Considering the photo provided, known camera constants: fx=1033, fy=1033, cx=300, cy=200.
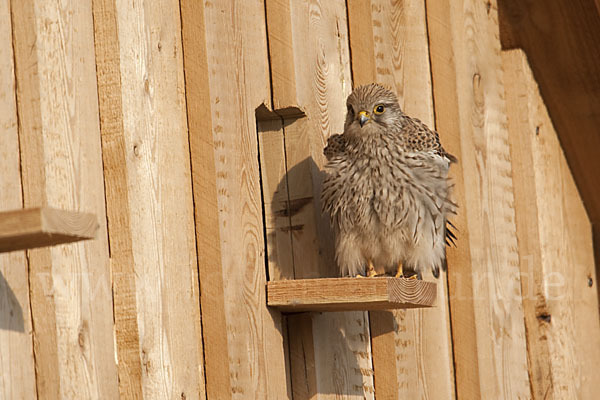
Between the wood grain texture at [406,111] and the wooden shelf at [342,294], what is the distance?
48 centimetres

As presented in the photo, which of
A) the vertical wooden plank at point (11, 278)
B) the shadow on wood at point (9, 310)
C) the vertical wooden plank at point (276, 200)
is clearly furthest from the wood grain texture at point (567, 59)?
the shadow on wood at point (9, 310)

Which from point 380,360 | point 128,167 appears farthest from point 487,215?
point 128,167

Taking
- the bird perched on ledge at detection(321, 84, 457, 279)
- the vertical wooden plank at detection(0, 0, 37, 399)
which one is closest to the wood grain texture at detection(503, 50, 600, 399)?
the bird perched on ledge at detection(321, 84, 457, 279)

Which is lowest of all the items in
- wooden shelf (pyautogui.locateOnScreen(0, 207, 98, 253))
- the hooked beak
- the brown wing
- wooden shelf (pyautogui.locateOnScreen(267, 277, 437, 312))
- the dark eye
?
wooden shelf (pyautogui.locateOnScreen(267, 277, 437, 312))

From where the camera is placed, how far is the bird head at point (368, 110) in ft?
11.4

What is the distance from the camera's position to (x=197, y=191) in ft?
Result: 9.61

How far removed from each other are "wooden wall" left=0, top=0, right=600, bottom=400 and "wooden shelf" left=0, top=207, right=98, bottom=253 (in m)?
0.47

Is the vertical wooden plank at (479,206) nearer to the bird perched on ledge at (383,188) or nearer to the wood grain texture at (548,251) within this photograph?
the wood grain texture at (548,251)

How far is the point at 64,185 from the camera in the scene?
2.38 metres

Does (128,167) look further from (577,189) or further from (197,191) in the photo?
(577,189)

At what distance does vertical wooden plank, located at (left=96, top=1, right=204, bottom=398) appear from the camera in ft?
8.39

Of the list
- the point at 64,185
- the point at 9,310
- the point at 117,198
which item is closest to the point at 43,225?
the point at 9,310

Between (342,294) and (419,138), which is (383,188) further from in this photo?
(342,294)

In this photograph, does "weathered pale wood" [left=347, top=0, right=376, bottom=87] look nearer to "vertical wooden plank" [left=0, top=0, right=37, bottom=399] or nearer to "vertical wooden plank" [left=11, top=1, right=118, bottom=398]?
"vertical wooden plank" [left=11, top=1, right=118, bottom=398]
